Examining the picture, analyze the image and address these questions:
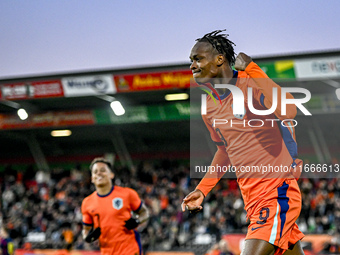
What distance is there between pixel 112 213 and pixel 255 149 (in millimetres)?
3204

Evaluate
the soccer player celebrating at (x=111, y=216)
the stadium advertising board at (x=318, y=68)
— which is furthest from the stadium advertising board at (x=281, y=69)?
the soccer player celebrating at (x=111, y=216)

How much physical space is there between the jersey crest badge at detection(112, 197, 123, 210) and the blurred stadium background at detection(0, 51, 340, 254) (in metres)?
8.65

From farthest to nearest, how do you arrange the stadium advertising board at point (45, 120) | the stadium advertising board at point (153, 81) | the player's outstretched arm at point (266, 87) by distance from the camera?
the stadium advertising board at point (45, 120) → the stadium advertising board at point (153, 81) → the player's outstretched arm at point (266, 87)

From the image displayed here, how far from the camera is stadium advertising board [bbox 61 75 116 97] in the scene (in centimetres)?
2173

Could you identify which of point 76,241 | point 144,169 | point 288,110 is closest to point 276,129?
point 288,110

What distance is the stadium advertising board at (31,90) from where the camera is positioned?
74.3 feet

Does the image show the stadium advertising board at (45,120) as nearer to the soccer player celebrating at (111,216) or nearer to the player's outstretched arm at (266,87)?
the soccer player celebrating at (111,216)

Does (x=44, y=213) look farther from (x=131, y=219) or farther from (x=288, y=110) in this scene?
(x=288, y=110)

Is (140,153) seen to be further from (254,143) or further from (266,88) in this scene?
(266,88)

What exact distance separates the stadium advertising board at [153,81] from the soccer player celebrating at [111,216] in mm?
13818

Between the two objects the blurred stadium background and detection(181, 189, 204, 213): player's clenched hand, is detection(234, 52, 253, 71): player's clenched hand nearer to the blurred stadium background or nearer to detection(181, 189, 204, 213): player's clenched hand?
detection(181, 189, 204, 213): player's clenched hand

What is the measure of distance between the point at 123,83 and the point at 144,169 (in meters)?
6.02

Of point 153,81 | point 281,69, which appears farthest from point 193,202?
point 153,81

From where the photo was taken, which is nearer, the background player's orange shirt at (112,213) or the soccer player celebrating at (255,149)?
the soccer player celebrating at (255,149)
